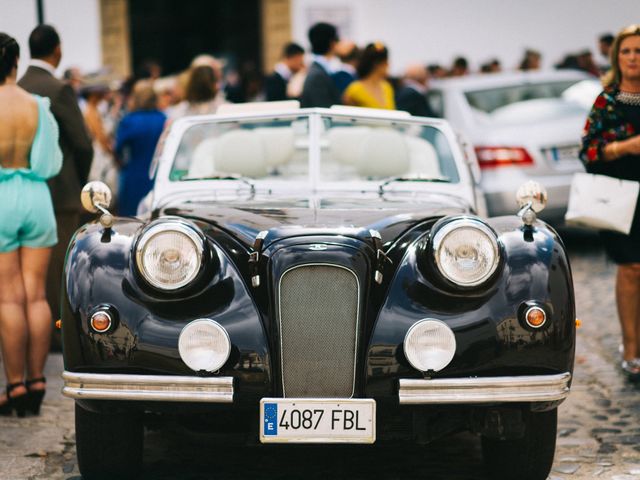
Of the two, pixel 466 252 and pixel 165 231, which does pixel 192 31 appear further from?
pixel 466 252

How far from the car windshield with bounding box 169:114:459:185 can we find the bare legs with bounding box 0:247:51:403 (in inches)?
34.0

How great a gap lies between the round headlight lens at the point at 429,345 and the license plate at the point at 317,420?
23 centimetres

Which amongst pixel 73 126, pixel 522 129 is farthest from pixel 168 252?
pixel 522 129

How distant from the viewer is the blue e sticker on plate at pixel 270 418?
428cm

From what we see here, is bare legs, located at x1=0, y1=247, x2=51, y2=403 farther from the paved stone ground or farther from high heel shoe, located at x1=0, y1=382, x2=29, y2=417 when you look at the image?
the paved stone ground

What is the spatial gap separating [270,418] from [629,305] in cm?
310

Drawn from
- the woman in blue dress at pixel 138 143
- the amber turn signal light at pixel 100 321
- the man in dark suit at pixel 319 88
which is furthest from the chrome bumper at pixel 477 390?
the woman in blue dress at pixel 138 143

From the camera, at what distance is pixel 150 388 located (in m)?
4.34

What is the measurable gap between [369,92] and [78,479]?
5.47m

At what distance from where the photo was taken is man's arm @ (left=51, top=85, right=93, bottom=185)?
7078mm

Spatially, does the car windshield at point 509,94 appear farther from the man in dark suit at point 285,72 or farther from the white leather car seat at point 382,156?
the white leather car seat at point 382,156

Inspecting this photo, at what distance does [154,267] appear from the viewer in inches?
176

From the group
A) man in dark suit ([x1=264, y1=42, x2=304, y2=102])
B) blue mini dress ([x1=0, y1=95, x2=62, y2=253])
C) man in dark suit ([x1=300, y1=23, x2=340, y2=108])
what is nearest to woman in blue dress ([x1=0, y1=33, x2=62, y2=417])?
blue mini dress ([x1=0, y1=95, x2=62, y2=253])


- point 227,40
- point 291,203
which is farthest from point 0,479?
point 227,40
